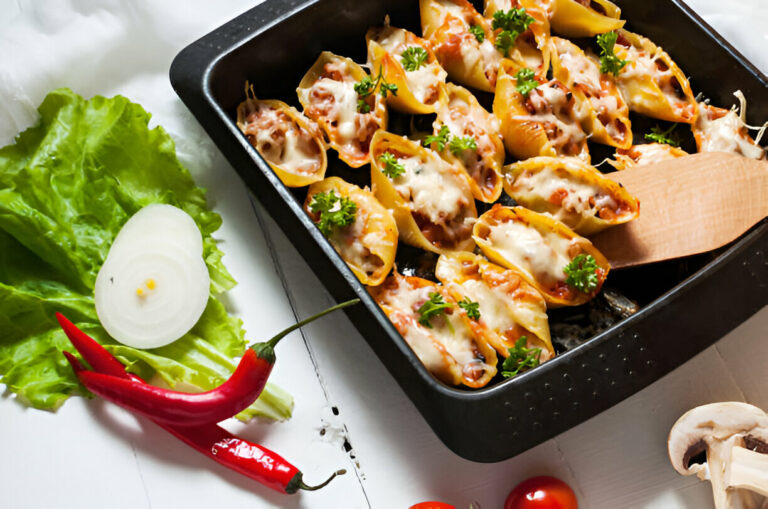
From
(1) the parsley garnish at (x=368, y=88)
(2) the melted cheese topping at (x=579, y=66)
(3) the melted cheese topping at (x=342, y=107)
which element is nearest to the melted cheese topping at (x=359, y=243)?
(3) the melted cheese topping at (x=342, y=107)

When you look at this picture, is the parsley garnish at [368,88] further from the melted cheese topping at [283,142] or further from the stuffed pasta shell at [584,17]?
the stuffed pasta shell at [584,17]

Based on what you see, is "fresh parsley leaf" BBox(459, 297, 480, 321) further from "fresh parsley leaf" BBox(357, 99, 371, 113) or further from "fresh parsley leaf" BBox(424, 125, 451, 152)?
"fresh parsley leaf" BBox(357, 99, 371, 113)

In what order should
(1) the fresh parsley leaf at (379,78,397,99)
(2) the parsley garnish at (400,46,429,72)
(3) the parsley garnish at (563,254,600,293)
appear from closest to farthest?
(3) the parsley garnish at (563,254,600,293), (1) the fresh parsley leaf at (379,78,397,99), (2) the parsley garnish at (400,46,429,72)

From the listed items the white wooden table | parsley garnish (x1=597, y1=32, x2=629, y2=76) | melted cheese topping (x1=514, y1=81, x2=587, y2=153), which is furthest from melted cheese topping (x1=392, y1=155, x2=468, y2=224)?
parsley garnish (x1=597, y1=32, x2=629, y2=76)

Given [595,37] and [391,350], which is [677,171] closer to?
[595,37]

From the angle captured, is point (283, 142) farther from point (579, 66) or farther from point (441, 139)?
point (579, 66)

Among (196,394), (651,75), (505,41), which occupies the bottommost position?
(196,394)

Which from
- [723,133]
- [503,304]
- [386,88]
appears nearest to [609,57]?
[723,133]
